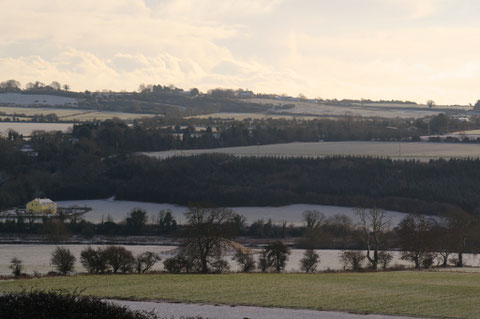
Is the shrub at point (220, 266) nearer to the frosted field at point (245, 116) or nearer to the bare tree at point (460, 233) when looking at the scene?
the bare tree at point (460, 233)

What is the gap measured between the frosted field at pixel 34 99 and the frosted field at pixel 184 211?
84.3m

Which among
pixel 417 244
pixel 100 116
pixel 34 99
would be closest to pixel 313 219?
pixel 417 244

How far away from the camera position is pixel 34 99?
173m

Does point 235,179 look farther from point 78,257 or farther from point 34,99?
point 34,99

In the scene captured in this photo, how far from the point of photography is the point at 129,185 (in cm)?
9375

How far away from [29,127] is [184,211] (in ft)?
187

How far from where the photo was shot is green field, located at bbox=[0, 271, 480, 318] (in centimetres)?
3300

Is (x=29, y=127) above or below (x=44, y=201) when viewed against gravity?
above

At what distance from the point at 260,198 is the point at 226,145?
30560 mm

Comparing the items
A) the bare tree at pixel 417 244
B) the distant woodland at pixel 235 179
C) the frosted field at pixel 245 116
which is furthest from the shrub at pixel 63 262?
the frosted field at pixel 245 116

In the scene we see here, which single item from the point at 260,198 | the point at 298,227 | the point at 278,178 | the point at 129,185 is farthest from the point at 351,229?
the point at 129,185

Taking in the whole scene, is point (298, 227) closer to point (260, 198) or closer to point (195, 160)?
point (260, 198)

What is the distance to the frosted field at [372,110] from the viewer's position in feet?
552

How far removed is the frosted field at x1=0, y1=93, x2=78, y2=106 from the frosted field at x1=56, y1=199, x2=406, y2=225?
84.3 m
